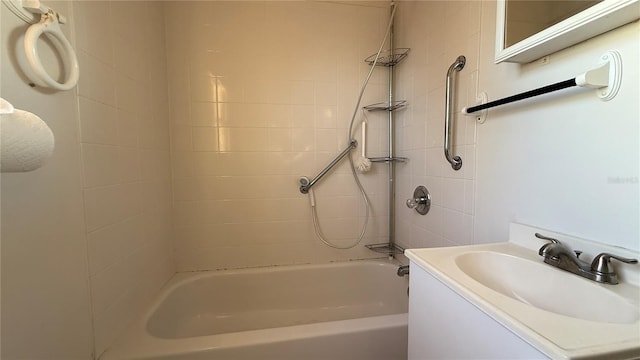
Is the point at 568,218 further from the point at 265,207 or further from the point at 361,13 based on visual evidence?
the point at 361,13

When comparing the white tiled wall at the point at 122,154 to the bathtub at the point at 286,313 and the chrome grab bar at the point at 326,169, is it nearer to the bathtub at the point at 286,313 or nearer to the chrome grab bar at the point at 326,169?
the bathtub at the point at 286,313

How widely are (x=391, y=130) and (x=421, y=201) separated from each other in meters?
0.56

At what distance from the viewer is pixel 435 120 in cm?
140

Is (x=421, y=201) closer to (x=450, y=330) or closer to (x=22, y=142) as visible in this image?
(x=450, y=330)

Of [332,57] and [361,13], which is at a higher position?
[361,13]

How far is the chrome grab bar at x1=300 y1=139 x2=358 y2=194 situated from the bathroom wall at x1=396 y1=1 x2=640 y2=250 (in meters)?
0.39

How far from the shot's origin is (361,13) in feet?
5.86

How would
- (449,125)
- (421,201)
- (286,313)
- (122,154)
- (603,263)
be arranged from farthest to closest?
(286,313) < (421,201) < (449,125) < (122,154) < (603,263)

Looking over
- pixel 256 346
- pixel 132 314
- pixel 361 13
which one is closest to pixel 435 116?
pixel 361 13

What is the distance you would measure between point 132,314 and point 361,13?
2158mm

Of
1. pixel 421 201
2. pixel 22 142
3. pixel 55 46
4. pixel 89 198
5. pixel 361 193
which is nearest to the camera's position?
pixel 22 142

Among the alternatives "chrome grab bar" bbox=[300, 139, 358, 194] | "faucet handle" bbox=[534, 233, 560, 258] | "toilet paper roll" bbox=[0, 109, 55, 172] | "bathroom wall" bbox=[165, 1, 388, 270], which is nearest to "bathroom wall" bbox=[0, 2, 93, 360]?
"toilet paper roll" bbox=[0, 109, 55, 172]

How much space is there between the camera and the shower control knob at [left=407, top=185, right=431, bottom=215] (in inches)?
58.6

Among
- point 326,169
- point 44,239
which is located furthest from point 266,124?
point 44,239
